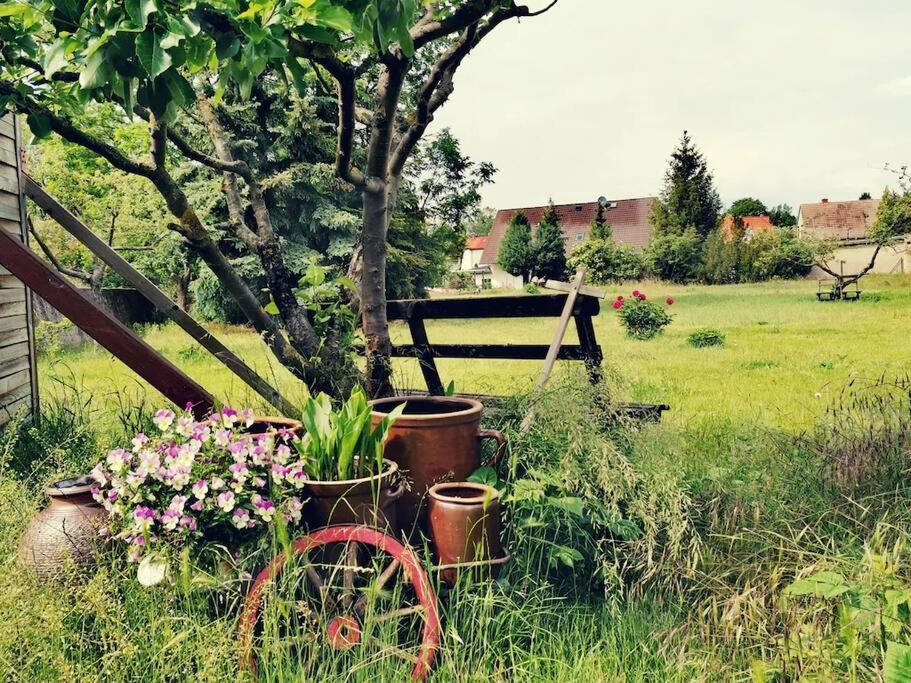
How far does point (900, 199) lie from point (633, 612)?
2533cm

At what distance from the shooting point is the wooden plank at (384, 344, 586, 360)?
4.26m

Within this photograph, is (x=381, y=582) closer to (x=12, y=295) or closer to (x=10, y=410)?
(x=10, y=410)

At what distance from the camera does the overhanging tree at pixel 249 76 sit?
1.95 m

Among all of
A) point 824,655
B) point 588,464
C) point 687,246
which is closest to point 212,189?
point 588,464

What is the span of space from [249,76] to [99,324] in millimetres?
1645

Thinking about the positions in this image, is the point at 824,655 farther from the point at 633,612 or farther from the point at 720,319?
the point at 720,319

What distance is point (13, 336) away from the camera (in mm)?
5047

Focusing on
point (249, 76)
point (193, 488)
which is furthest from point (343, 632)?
point (249, 76)

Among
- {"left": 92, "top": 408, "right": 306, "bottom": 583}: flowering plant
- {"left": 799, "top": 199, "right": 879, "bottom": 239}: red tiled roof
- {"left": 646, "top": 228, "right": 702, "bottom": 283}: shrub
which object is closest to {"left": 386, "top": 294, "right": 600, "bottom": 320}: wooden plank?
{"left": 92, "top": 408, "right": 306, "bottom": 583}: flowering plant

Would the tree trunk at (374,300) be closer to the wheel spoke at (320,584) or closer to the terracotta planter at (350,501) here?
the terracotta planter at (350,501)

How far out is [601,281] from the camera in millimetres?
33500

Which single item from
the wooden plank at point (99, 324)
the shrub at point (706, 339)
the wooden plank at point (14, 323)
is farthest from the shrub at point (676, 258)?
the wooden plank at point (99, 324)

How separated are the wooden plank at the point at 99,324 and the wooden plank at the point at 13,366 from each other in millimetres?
1853

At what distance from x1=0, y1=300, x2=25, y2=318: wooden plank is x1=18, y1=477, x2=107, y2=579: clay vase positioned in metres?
2.97
